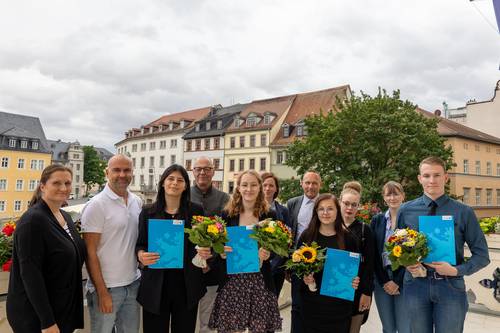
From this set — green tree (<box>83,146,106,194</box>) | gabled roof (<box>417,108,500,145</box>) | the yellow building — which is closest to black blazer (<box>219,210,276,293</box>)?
gabled roof (<box>417,108,500,145</box>)

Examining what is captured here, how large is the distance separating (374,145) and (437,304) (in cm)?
2043

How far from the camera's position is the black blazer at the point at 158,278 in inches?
120

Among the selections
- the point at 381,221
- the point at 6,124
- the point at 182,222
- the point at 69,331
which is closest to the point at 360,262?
the point at 381,221

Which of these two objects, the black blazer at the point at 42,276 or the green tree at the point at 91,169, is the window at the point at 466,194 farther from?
the green tree at the point at 91,169

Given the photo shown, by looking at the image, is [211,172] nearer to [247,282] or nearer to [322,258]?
[247,282]

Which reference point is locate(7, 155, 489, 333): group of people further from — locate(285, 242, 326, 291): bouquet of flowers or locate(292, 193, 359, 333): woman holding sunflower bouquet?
locate(285, 242, 326, 291): bouquet of flowers

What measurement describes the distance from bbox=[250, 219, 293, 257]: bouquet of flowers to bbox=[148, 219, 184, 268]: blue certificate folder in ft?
1.98

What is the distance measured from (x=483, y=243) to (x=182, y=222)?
2376 mm

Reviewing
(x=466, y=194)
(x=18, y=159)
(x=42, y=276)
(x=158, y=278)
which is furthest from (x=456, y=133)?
(x=18, y=159)

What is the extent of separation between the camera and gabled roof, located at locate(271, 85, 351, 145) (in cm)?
3950

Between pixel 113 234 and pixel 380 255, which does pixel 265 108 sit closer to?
pixel 380 255

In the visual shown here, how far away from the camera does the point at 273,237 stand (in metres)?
3.03

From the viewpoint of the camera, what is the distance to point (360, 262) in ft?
11.0

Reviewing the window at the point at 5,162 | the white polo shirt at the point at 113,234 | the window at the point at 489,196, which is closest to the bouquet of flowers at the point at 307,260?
the white polo shirt at the point at 113,234
